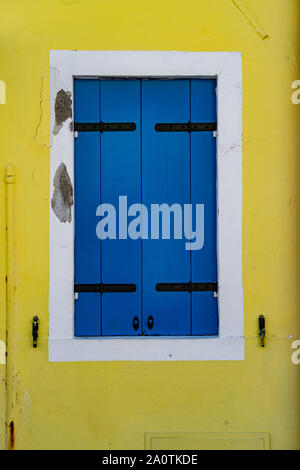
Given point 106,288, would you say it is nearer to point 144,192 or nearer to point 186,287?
point 186,287

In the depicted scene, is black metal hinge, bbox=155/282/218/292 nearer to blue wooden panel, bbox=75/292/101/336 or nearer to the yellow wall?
the yellow wall

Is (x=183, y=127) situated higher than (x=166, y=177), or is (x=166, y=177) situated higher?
(x=183, y=127)

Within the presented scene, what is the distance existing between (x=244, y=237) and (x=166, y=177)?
0.65 meters

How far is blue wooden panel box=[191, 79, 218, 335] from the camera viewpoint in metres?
3.81

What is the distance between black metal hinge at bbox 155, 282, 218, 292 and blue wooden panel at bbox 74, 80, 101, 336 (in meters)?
0.43

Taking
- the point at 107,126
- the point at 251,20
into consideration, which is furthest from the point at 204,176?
the point at 251,20

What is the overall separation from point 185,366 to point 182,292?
1.57 ft

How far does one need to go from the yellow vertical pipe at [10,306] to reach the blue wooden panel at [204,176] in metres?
1.18

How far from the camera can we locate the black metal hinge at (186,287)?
3.80 m

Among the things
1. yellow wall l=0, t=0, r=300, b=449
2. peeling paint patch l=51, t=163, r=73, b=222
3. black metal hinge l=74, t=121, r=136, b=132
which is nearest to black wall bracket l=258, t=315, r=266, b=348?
yellow wall l=0, t=0, r=300, b=449

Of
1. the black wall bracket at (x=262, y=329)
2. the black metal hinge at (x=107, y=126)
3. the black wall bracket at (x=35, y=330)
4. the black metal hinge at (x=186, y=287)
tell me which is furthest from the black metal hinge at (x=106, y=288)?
the black metal hinge at (x=107, y=126)

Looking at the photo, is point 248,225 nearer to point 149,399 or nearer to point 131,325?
point 131,325

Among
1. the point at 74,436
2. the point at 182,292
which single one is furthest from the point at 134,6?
the point at 74,436

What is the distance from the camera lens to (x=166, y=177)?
12.5ft
